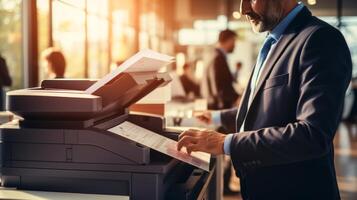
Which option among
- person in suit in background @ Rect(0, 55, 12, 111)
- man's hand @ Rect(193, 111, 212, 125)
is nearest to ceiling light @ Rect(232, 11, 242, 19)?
person in suit in background @ Rect(0, 55, 12, 111)

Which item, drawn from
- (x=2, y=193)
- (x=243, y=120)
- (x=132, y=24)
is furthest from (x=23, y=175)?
(x=132, y=24)

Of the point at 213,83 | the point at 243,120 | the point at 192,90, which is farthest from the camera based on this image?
the point at 192,90

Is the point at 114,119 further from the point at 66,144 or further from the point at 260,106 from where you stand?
the point at 260,106

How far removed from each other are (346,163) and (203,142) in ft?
17.1

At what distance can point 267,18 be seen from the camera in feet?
4.71

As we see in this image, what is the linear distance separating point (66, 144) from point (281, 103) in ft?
1.96

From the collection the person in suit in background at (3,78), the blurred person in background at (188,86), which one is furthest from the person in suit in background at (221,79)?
the blurred person in background at (188,86)

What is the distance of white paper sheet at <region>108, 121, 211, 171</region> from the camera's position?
1.28 m

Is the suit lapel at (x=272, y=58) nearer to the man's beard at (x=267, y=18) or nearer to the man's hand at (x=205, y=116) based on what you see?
the man's beard at (x=267, y=18)

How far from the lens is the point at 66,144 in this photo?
1.28 m

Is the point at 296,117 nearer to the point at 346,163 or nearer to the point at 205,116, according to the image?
the point at 205,116

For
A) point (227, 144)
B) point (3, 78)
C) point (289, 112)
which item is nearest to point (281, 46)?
point (289, 112)

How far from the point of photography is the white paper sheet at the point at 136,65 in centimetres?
125

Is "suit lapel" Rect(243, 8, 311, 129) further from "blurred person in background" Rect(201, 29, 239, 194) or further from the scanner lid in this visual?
"blurred person in background" Rect(201, 29, 239, 194)
